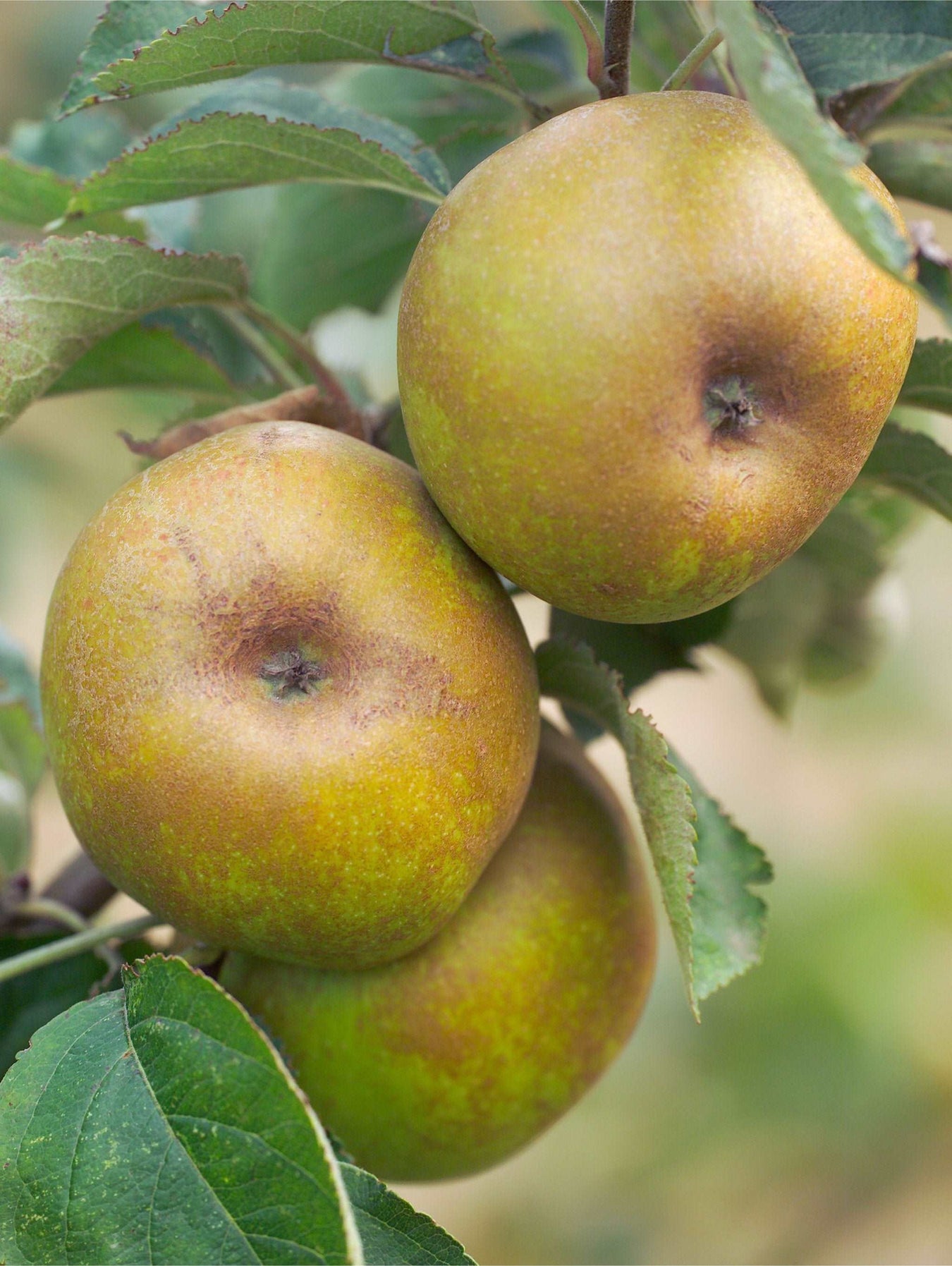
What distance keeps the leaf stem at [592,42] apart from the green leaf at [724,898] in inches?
15.4

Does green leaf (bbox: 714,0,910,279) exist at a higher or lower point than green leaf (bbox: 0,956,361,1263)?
higher

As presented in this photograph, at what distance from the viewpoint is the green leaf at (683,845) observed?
2.00 ft

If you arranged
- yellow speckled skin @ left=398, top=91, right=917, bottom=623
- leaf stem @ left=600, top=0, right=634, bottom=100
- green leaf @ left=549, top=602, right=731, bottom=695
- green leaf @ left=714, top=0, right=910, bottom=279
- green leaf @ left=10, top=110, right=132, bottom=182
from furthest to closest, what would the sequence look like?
green leaf @ left=10, top=110, right=132, bottom=182 → green leaf @ left=549, top=602, right=731, bottom=695 → leaf stem @ left=600, top=0, right=634, bottom=100 → yellow speckled skin @ left=398, top=91, right=917, bottom=623 → green leaf @ left=714, top=0, right=910, bottom=279

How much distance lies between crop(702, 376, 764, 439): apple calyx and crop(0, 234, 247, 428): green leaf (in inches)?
13.7

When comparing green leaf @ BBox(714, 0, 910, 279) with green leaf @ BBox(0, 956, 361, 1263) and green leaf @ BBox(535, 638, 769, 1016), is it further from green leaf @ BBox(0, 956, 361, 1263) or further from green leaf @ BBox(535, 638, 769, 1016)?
green leaf @ BBox(0, 956, 361, 1263)

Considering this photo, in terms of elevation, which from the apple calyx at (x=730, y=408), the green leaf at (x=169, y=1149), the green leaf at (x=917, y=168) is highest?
the apple calyx at (x=730, y=408)

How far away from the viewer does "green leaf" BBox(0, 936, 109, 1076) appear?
92 centimetres

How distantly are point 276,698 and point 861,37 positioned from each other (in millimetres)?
450

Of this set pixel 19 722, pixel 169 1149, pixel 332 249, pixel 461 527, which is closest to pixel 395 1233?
pixel 169 1149

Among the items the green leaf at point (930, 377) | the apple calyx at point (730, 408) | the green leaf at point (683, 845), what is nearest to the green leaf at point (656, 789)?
the green leaf at point (683, 845)

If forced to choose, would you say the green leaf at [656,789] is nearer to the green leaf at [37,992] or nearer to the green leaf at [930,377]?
the green leaf at [930,377]

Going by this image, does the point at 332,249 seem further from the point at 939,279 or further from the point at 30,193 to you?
the point at 939,279

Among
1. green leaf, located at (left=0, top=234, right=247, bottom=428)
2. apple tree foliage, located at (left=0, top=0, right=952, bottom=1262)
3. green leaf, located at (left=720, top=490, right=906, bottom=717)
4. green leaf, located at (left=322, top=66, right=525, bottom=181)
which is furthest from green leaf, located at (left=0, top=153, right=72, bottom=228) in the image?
green leaf, located at (left=720, top=490, right=906, bottom=717)

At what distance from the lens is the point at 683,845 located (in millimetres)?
609
